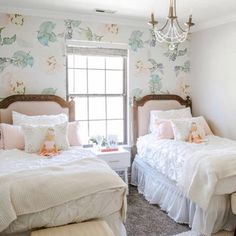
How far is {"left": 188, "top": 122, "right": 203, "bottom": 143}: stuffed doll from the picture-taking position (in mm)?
3500

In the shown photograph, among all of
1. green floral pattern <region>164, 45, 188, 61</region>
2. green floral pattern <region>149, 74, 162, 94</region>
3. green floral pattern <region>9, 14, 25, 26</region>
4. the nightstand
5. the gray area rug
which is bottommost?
the gray area rug

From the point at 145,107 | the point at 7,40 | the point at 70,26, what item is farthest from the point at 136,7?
the point at 7,40

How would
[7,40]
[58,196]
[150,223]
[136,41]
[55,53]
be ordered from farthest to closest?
[136,41], [55,53], [7,40], [150,223], [58,196]

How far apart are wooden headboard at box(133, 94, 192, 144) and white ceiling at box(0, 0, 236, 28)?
1.17m

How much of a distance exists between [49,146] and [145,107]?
5.60ft

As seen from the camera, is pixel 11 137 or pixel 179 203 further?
pixel 11 137

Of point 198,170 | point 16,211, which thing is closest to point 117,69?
point 198,170

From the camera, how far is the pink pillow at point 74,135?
11.3ft

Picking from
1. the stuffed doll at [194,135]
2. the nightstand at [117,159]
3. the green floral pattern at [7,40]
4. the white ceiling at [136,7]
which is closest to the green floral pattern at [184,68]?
the white ceiling at [136,7]

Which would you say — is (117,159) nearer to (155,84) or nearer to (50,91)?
(50,91)

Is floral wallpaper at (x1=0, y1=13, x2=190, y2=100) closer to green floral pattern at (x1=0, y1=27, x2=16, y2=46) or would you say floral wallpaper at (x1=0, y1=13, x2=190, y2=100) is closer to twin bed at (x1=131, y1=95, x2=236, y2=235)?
green floral pattern at (x1=0, y1=27, x2=16, y2=46)

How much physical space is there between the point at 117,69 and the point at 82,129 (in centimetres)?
102

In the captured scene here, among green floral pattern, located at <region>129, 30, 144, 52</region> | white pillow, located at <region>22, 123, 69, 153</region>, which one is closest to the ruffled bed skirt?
white pillow, located at <region>22, 123, 69, 153</region>

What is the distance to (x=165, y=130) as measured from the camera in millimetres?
3727
